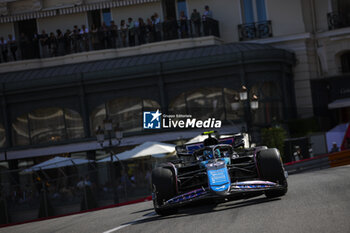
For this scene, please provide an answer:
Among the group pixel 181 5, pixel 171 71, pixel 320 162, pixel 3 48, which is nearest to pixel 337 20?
pixel 181 5

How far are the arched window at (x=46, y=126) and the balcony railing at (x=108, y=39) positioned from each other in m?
4.06

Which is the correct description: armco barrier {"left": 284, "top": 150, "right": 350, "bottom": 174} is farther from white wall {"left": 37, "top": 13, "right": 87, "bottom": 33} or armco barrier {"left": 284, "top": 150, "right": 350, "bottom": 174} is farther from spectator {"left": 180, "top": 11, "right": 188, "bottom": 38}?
white wall {"left": 37, "top": 13, "right": 87, "bottom": 33}

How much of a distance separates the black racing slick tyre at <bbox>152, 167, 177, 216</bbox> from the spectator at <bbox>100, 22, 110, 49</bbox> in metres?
23.8

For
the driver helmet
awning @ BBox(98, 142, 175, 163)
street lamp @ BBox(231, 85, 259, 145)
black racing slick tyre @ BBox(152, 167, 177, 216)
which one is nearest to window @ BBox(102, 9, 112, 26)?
street lamp @ BBox(231, 85, 259, 145)

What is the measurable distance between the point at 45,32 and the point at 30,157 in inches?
319

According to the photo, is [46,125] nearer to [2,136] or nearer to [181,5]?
[2,136]

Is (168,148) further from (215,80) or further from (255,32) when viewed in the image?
(255,32)

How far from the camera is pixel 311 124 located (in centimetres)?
3141

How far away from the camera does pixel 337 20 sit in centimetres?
3512

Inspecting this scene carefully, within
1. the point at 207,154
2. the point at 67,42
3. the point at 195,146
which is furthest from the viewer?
the point at 67,42

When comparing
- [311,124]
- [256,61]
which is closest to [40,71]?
[256,61]

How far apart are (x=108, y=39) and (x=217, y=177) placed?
2492 cm

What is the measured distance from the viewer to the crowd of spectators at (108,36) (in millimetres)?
34406

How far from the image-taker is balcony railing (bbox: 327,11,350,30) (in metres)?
34.9
